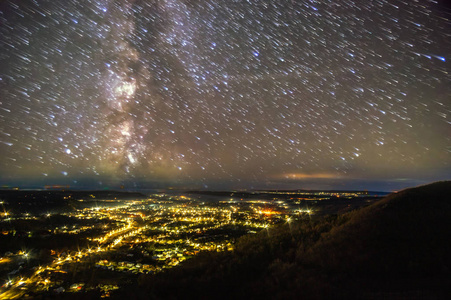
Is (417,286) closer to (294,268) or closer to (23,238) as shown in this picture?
(294,268)

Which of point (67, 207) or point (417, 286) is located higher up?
point (417, 286)

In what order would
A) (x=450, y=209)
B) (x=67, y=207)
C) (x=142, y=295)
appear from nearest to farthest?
(x=142, y=295), (x=450, y=209), (x=67, y=207)

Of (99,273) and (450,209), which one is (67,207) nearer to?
(99,273)

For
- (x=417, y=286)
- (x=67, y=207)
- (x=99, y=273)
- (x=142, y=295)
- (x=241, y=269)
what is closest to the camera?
(x=417, y=286)

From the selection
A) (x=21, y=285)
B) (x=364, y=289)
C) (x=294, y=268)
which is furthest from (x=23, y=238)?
(x=364, y=289)

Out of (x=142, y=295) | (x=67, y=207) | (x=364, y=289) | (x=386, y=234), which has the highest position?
(x=386, y=234)

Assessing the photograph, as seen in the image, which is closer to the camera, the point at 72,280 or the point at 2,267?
the point at 72,280

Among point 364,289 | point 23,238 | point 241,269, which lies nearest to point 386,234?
point 364,289
